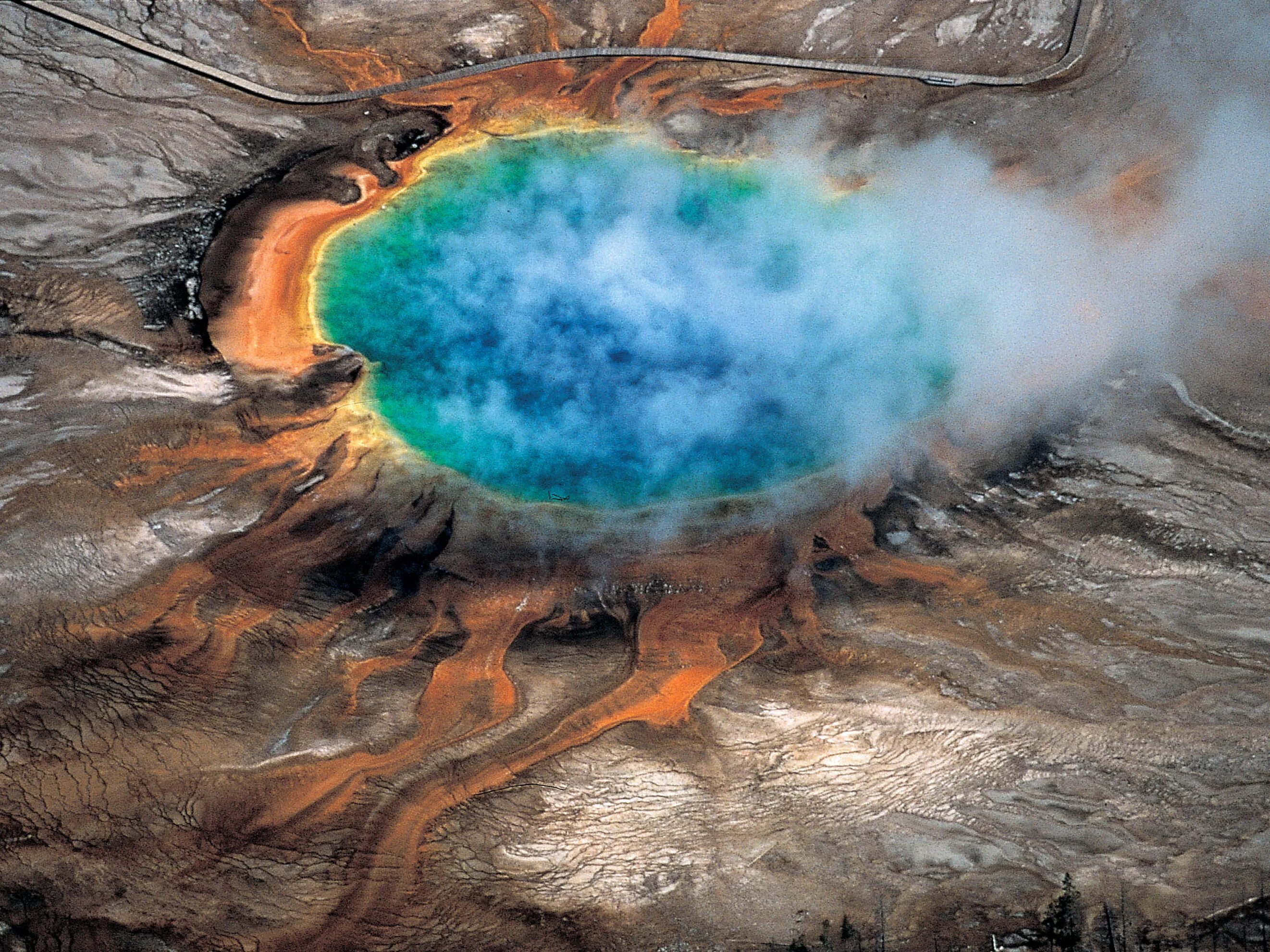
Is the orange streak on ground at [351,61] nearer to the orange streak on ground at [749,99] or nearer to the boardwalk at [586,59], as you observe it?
the boardwalk at [586,59]

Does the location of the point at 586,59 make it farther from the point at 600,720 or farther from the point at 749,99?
the point at 600,720

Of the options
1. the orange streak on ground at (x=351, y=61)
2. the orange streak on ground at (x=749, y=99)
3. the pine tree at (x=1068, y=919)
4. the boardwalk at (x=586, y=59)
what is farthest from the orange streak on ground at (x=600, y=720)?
the orange streak on ground at (x=351, y=61)

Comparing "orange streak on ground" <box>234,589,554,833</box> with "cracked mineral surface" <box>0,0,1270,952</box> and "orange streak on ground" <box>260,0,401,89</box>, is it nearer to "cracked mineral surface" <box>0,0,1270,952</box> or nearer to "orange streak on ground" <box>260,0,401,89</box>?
"cracked mineral surface" <box>0,0,1270,952</box>

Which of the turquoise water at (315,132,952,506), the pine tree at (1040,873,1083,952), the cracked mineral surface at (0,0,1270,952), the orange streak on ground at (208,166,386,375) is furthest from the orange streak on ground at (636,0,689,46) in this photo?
the pine tree at (1040,873,1083,952)

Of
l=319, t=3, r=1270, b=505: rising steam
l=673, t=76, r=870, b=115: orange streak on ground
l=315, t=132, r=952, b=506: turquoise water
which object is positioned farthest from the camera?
l=673, t=76, r=870, b=115: orange streak on ground

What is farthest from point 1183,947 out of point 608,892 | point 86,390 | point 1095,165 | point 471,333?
point 86,390
